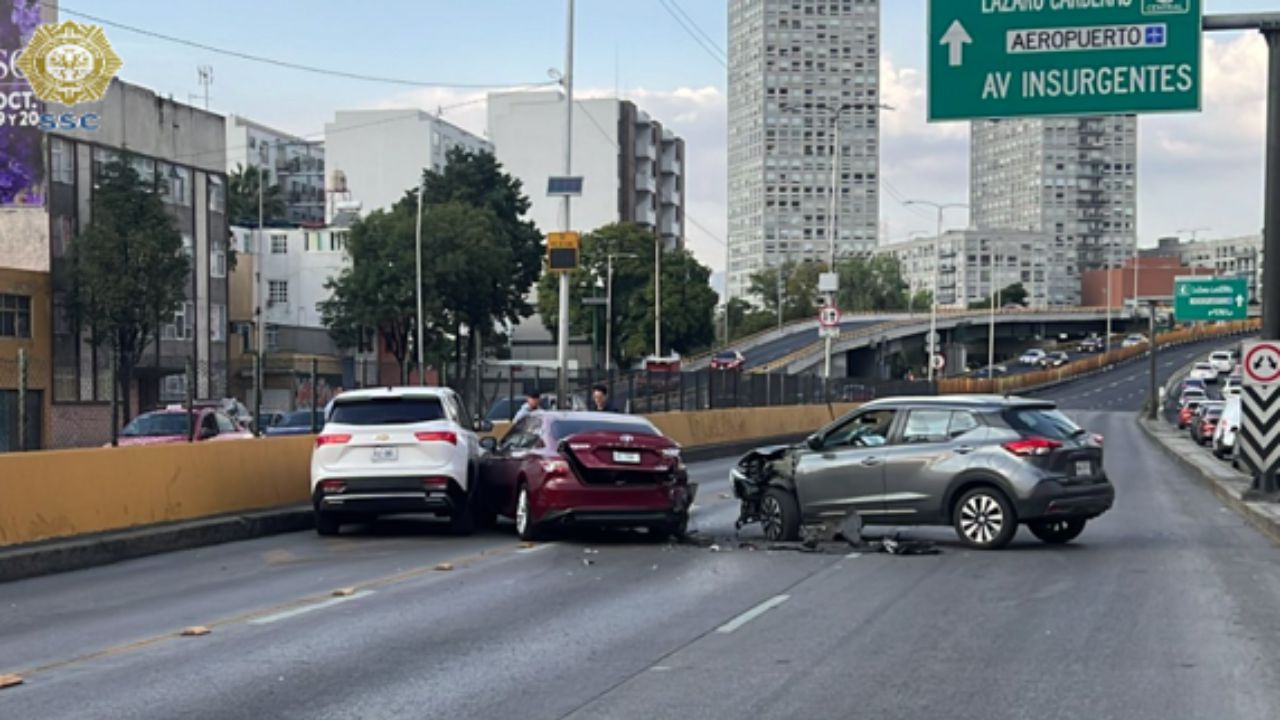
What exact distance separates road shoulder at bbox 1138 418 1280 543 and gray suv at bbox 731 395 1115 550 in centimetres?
332

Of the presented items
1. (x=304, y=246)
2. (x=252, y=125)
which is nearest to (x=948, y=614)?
(x=304, y=246)

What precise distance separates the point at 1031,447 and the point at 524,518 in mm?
5764

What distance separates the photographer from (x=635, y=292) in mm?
112312

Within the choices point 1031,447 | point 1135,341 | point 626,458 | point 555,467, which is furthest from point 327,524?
point 1135,341

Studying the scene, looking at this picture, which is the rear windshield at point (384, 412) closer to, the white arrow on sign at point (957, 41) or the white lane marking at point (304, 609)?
the white lane marking at point (304, 609)

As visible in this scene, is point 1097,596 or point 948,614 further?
point 1097,596

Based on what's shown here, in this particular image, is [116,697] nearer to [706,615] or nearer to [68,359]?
[706,615]

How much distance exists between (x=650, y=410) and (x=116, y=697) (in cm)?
3330

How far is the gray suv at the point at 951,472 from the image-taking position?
667 inches

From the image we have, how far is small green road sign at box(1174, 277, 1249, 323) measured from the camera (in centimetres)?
7156

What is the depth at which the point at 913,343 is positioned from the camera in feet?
455

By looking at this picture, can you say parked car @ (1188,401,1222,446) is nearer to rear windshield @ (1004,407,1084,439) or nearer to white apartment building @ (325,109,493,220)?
rear windshield @ (1004,407,1084,439)

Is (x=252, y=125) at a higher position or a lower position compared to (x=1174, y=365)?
higher

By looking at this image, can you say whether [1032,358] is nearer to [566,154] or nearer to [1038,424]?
[566,154]
